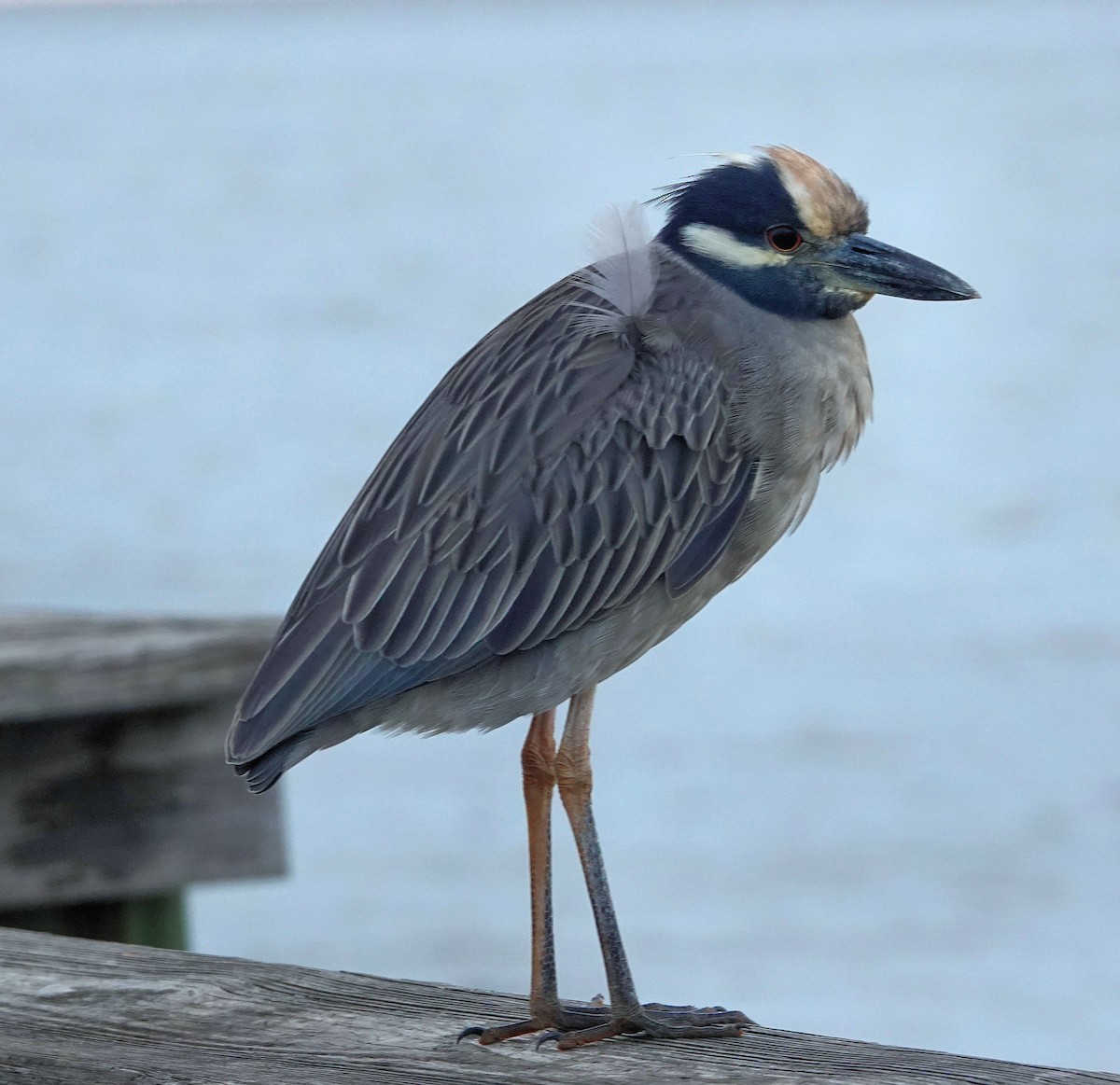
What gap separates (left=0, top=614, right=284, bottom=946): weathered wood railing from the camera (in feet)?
12.9

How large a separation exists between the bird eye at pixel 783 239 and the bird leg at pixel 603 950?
28.5 inches

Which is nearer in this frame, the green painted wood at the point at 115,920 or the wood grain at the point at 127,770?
the wood grain at the point at 127,770

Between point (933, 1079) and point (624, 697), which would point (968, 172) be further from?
point (933, 1079)

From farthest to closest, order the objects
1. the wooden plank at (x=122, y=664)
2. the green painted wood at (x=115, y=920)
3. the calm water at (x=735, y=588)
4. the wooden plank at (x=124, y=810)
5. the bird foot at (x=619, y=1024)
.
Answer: the calm water at (x=735, y=588)
the green painted wood at (x=115, y=920)
the wooden plank at (x=124, y=810)
the wooden plank at (x=122, y=664)
the bird foot at (x=619, y=1024)

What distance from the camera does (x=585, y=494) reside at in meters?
2.93

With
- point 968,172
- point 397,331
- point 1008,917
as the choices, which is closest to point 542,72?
point 968,172

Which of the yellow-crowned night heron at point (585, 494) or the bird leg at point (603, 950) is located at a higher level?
the yellow-crowned night heron at point (585, 494)

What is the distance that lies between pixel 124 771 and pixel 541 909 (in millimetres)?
1487

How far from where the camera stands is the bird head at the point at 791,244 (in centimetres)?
296

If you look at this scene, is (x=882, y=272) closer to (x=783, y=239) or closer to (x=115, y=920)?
(x=783, y=239)

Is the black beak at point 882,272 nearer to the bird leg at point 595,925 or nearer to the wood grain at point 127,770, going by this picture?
the bird leg at point 595,925

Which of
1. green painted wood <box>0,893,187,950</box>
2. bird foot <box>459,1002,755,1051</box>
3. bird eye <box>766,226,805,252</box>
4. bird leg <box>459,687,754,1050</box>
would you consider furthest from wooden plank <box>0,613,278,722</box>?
bird eye <box>766,226,805,252</box>

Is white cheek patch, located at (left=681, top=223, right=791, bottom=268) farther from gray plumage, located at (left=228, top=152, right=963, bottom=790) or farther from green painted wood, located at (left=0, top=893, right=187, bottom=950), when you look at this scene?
green painted wood, located at (left=0, top=893, right=187, bottom=950)

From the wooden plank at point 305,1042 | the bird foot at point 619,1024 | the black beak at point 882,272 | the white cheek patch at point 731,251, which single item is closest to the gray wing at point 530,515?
the white cheek patch at point 731,251
